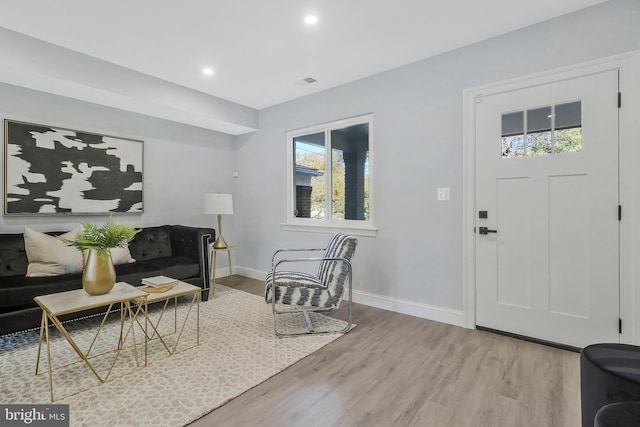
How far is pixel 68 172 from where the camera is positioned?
334 cm

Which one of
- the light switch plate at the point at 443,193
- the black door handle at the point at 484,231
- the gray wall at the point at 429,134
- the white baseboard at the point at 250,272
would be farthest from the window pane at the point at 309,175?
the black door handle at the point at 484,231

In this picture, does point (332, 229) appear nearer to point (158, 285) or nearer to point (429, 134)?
point (429, 134)

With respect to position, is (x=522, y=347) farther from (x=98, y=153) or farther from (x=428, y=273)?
(x=98, y=153)

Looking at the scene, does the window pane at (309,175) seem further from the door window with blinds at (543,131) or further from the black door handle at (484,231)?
the door window with blinds at (543,131)

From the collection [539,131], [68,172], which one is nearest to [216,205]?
[68,172]

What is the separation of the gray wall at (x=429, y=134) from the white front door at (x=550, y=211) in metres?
0.21

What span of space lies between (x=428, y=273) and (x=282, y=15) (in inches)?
103

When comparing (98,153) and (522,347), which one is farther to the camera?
(98,153)

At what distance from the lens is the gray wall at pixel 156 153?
310 cm

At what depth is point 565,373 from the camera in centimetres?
201

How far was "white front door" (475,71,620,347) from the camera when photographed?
2.19 m

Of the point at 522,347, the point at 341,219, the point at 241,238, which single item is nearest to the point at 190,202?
the point at 241,238

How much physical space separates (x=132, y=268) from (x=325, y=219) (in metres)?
2.23

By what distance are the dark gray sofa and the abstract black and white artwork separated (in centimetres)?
39
